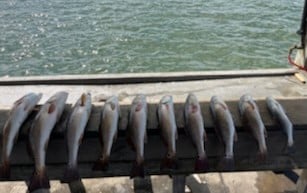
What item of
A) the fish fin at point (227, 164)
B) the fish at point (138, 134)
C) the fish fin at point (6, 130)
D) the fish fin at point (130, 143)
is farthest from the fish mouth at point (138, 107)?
the fish fin at point (6, 130)

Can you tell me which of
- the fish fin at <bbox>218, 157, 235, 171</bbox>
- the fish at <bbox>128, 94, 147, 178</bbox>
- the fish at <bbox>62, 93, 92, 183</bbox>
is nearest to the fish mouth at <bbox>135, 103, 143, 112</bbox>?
the fish at <bbox>128, 94, 147, 178</bbox>

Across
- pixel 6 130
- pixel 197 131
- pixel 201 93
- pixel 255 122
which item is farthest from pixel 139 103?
pixel 201 93

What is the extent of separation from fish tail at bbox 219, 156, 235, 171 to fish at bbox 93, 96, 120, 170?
77cm

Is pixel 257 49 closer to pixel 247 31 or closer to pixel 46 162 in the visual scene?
pixel 247 31

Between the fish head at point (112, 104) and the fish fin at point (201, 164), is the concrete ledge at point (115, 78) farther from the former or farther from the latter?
the fish fin at point (201, 164)

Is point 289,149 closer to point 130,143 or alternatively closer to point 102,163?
point 130,143

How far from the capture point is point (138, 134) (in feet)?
9.87

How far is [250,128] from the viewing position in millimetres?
3121

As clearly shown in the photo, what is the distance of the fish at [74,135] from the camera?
9.53 feet

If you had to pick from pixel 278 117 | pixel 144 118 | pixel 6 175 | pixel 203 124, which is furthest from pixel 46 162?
pixel 278 117

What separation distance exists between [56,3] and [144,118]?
14.0 meters

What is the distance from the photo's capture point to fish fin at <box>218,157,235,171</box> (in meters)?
3.05

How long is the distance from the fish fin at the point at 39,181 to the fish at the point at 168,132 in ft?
2.55

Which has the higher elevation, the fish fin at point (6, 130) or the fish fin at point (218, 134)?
the fish fin at point (6, 130)
